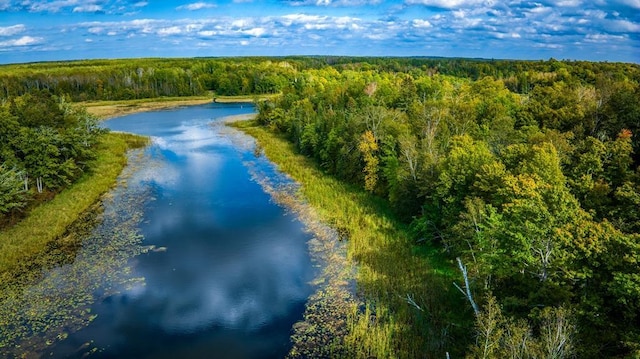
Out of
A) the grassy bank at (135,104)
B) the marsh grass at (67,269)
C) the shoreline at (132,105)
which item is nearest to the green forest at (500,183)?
the marsh grass at (67,269)

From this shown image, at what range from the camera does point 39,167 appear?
4016cm

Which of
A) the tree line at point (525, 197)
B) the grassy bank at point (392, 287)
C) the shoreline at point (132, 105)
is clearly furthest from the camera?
the shoreline at point (132, 105)

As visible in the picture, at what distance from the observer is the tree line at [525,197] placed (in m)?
14.8

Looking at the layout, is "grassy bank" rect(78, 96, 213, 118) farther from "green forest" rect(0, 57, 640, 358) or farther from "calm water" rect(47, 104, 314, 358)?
"calm water" rect(47, 104, 314, 358)

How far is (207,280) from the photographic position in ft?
88.8

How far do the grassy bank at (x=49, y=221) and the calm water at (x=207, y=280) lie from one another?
13.0ft

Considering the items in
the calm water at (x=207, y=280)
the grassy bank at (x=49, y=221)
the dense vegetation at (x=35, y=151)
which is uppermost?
the dense vegetation at (x=35, y=151)

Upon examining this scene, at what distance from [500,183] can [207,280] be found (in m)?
17.8

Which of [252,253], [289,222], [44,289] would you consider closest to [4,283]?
[44,289]

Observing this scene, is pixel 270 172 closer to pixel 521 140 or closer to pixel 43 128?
pixel 43 128

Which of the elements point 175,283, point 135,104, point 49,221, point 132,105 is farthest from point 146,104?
point 175,283

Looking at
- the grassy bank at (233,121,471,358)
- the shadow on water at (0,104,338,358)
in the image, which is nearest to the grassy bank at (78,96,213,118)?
the shadow on water at (0,104,338,358)

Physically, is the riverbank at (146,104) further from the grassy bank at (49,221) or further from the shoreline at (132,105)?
the grassy bank at (49,221)

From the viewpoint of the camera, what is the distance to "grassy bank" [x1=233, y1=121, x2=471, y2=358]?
20156 mm
